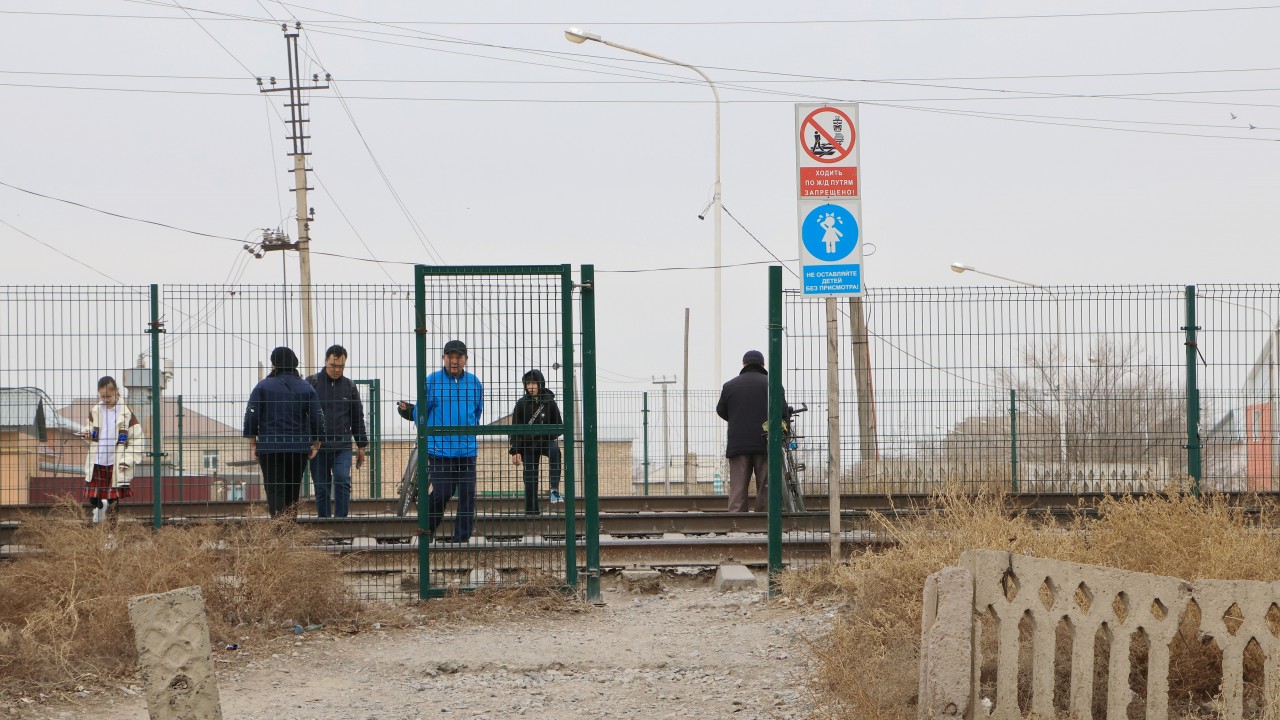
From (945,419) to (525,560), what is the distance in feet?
11.8

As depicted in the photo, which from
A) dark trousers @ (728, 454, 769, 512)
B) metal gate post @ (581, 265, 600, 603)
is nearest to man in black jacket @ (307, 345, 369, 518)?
metal gate post @ (581, 265, 600, 603)

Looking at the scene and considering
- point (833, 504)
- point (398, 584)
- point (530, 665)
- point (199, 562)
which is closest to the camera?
point (530, 665)

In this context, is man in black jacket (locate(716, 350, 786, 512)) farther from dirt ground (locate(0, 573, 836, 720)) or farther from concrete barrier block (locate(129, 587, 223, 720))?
concrete barrier block (locate(129, 587, 223, 720))

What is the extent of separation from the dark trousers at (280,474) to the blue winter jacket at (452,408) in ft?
4.35

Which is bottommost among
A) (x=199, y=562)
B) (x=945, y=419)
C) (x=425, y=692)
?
(x=425, y=692)

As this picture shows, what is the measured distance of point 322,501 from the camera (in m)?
10.6

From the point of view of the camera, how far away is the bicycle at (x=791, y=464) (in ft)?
32.3

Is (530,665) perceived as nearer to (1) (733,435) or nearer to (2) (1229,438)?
(1) (733,435)

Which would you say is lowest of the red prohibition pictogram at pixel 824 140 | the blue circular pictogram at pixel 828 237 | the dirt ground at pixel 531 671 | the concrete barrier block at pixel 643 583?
the dirt ground at pixel 531 671

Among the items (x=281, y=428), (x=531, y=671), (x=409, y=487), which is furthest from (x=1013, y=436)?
(x=281, y=428)

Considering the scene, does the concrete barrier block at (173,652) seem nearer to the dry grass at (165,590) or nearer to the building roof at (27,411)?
the dry grass at (165,590)

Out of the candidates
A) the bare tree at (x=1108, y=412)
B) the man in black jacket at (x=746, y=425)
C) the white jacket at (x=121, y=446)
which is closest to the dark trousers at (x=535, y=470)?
the man in black jacket at (x=746, y=425)

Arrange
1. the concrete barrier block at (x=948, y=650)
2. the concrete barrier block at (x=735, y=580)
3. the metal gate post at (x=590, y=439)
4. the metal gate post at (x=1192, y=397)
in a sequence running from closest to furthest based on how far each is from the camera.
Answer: the concrete barrier block at (x=948, y=650)
the metal gate post at (x=590, y=439)
the concrete barrier block at (x=735, y=580)
the metal gate post at (x=1192, y=397)

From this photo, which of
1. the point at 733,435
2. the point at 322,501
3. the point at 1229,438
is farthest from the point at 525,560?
the point at 1229,438
